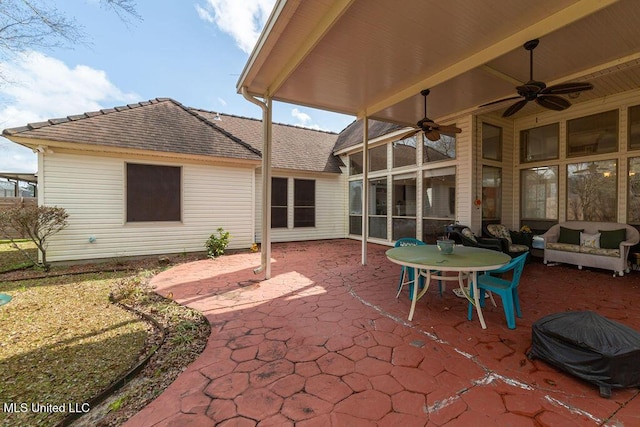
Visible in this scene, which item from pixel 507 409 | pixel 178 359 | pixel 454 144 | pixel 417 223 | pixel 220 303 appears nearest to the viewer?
pixel 507 409

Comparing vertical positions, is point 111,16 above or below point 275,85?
above

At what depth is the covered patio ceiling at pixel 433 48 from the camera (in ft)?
9.95

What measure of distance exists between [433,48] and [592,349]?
3.91 m

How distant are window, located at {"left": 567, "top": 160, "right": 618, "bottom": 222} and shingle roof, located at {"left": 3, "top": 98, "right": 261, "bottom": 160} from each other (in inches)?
330

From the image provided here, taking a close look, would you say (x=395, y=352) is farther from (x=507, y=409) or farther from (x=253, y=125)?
(x=253, y=125)

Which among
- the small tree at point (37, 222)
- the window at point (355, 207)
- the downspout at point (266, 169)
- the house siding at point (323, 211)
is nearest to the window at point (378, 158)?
the window at point (355, 207)

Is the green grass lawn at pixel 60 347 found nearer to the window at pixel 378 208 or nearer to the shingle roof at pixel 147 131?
the shingle roof at pixel 147 131

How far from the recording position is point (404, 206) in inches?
329

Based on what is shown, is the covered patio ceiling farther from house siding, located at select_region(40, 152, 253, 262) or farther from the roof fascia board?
house siding, located at select_region(40, 152, 253, 262)

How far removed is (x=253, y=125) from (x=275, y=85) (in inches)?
268

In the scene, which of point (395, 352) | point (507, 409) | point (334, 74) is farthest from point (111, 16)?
point (507, 409)

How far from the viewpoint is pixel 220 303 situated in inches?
151

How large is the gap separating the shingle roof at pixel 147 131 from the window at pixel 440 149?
5045 millimetres

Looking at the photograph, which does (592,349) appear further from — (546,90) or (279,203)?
(279,203)
